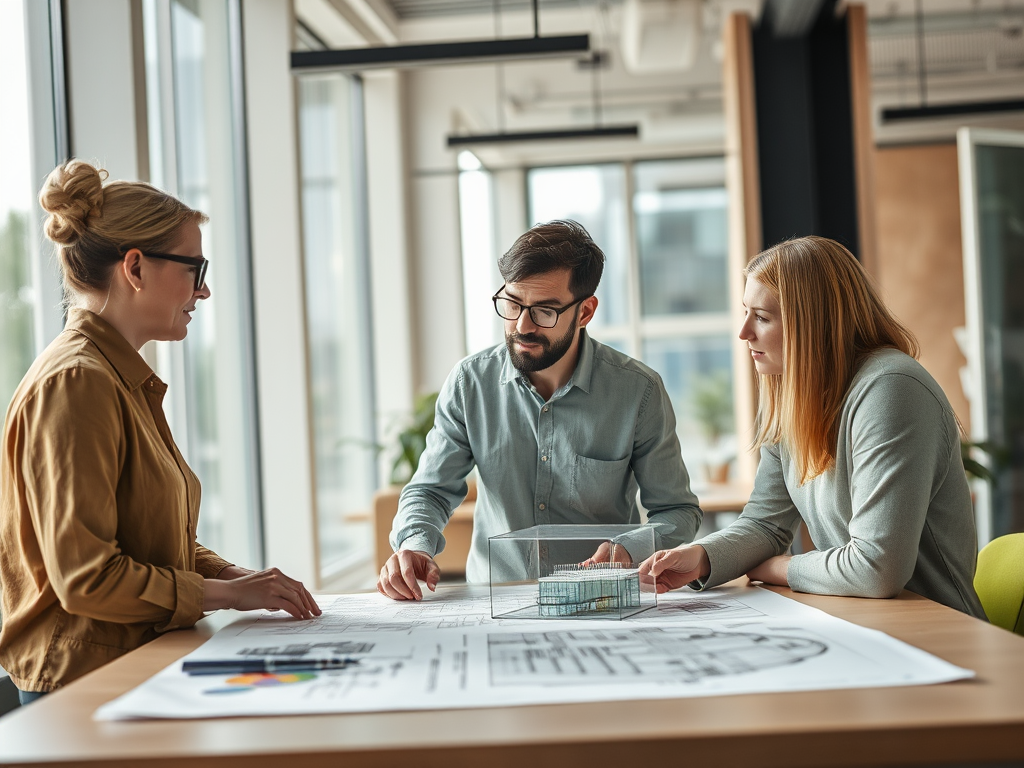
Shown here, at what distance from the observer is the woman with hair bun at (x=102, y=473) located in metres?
1.33

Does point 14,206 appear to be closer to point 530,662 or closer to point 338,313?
point 530,662

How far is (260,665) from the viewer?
3.84 ft

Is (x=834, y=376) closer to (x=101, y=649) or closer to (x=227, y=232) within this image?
(x=101, y=649)

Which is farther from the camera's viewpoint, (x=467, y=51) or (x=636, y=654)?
(x=467, y=51)

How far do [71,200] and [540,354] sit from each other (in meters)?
0.93

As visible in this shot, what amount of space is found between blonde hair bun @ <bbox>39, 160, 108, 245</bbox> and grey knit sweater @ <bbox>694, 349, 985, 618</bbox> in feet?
3.84

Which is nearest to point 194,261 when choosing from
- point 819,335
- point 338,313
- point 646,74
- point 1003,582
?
point 819,335

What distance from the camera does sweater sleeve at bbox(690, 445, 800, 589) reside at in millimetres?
1692

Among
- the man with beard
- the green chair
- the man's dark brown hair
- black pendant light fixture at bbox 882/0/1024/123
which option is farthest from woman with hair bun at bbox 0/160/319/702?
black pendant light fixture at bbox 882/0/1024/123

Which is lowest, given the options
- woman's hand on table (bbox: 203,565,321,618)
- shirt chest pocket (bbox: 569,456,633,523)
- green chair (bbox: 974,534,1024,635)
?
green chair (bbox: 974,534,1024,635)

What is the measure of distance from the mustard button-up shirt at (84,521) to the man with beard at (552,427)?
57 centimetres

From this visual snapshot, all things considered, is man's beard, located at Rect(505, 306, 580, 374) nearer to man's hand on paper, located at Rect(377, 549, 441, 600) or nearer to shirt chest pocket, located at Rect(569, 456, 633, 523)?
shirt chest pocket, located at Rect(569, 456, 633, 523)

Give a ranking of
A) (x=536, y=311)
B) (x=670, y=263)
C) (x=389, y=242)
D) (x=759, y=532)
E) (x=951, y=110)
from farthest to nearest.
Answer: (x=670, y=263) < (x=389, y=242) < (x=951, y=110) < (x=536, y=311) < (x=759, y=532)

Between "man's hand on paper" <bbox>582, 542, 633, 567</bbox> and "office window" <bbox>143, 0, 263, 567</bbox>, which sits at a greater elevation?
"office window" <bbox>143, 0, 263, 567</bbox>
